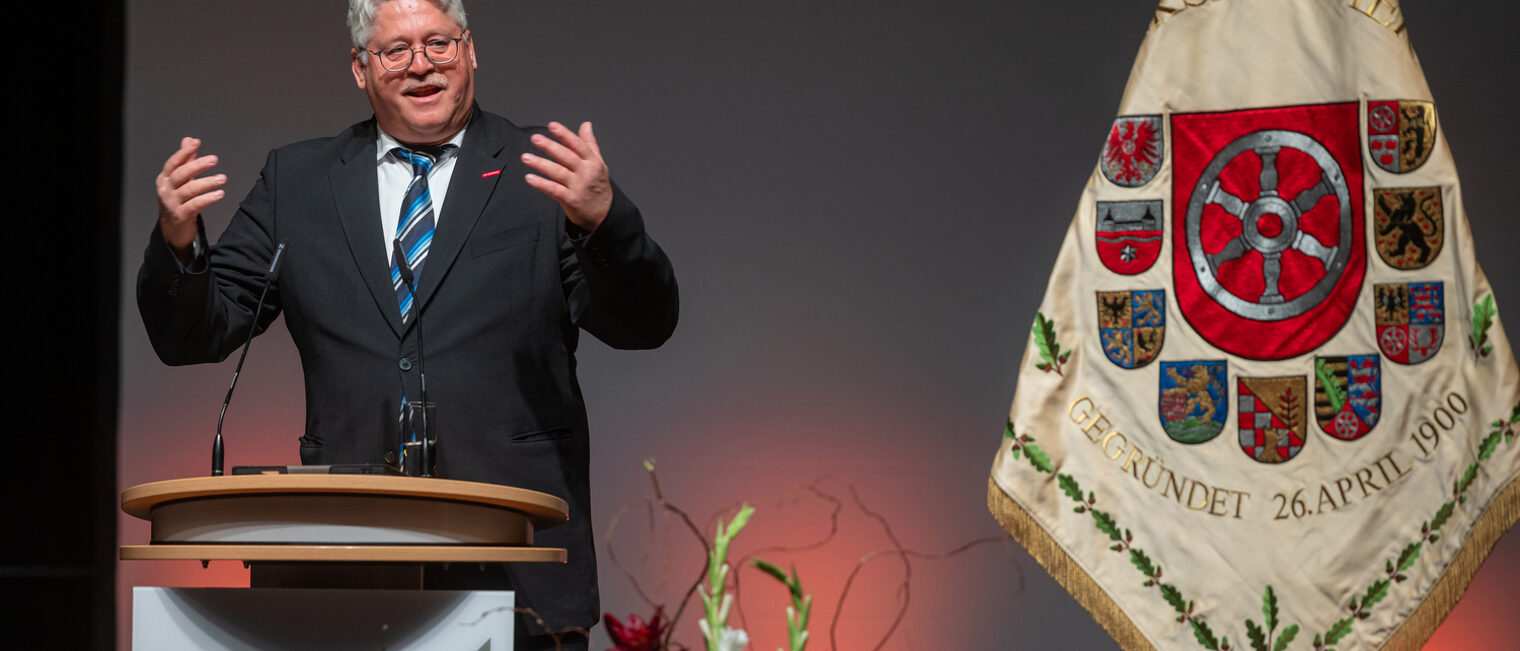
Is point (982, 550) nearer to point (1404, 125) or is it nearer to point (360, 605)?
point (1404, 125)

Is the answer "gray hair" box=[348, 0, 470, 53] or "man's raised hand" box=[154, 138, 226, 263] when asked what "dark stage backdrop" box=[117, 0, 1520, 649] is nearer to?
"gray hair" box=[348, 0, 470, 53]

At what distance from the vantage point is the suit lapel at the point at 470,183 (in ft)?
7.65

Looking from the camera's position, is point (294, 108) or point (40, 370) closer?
point (40, 370)

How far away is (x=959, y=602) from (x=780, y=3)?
1.70 m

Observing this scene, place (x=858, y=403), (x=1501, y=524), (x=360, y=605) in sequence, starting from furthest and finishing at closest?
(x=858, y=403), (x=1501, y=524), (x=360, y=605)

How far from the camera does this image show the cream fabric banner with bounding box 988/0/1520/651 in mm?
2664

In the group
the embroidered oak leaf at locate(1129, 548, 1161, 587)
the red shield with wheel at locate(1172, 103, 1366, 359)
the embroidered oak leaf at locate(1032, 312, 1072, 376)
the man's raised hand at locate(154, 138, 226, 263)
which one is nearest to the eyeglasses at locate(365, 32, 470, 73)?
the man's raised hand at locate(154, 138, 226, 263)

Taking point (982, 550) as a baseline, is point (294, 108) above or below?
above

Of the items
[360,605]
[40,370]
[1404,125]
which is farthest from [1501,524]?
[40,370]

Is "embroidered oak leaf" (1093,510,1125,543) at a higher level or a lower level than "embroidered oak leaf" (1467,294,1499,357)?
lower

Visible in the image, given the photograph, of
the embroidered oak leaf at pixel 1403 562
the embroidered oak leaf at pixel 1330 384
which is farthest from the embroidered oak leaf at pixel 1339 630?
the embroidered oak leaf at pixel 1330 384

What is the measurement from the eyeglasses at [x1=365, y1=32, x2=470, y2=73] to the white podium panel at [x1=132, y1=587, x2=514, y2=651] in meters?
1.09

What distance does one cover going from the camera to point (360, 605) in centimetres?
167

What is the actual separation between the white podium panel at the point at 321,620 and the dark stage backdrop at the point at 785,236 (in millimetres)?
2138
